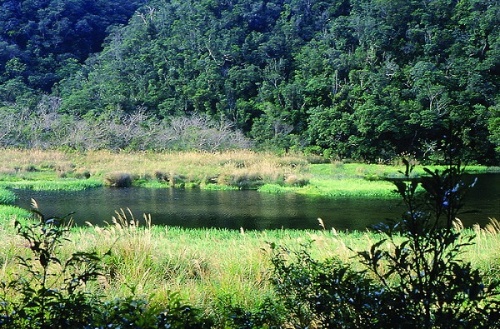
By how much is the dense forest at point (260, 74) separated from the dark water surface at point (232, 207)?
13.5 m

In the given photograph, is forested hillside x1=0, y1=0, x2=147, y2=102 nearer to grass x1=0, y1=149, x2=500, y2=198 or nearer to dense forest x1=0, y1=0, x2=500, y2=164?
dense forest x1=0, y1=0, x2=500, y2=164

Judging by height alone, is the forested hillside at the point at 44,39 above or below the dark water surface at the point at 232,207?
above

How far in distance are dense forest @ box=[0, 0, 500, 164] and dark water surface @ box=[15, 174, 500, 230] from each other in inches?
530

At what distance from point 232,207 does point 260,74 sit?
104ft

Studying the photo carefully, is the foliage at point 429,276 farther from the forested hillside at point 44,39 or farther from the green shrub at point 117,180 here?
the forested hillside at point 44,39

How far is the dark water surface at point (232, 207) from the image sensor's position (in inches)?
541

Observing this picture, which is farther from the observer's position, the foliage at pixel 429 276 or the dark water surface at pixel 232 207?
the dark water surface at pixel 232 207

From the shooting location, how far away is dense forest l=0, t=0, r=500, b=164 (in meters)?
36.2

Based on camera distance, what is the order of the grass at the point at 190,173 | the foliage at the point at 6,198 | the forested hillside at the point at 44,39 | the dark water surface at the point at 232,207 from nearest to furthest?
the dark water surface at the point at 232,207 → the foliage at the point at 6,198 → the grass at the point at 190,173 → the forested hillside at the point at 44,39

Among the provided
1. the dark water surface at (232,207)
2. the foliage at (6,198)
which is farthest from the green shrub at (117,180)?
the foliage at (6,198)

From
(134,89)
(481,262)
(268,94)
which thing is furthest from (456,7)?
(481,262)

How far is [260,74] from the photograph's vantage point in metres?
46.5

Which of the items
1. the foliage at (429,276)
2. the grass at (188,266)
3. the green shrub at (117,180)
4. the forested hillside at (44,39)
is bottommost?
the green shrub at (117,180)

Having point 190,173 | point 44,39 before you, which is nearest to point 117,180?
point 190,173
